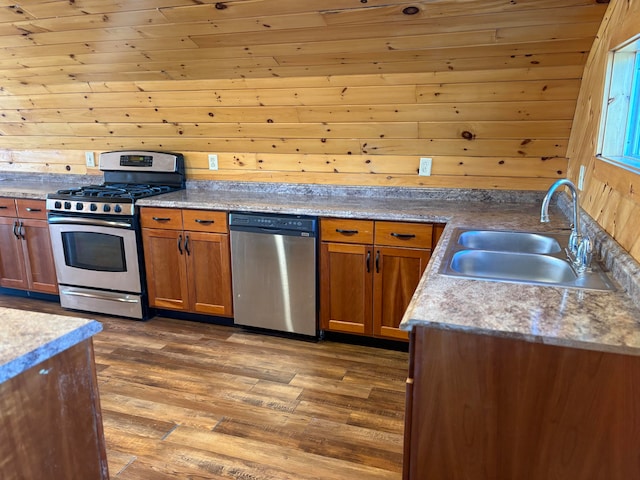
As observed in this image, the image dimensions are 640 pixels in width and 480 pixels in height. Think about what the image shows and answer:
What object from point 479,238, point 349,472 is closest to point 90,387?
point 349,472

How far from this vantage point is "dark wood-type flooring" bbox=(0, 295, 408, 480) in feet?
6.77

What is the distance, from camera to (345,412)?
2.43 m

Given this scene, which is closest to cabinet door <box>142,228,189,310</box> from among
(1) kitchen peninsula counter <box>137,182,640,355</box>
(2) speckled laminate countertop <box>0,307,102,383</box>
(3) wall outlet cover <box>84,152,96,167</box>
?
(3) wall outlet cover <box>84,152,96,167</box>

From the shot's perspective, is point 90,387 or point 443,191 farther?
point 443,191

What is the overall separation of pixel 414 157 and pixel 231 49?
1.36m

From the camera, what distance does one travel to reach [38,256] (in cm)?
383

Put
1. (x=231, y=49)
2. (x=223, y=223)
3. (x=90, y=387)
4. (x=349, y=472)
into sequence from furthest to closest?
(x=223, y=223) < (x=231, y=49) < (x=349, y=472) < (x=90, y=387)

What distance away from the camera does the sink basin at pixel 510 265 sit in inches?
76.8

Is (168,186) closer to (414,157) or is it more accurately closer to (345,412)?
(414,157)

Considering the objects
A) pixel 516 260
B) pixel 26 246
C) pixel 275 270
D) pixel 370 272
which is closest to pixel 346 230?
pixel 370 272

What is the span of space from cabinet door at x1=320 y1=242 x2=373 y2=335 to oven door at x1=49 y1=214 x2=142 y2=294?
4.54ft

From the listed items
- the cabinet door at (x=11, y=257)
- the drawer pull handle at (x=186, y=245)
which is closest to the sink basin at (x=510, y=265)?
the drawer pull handle at (x=186, y=245)

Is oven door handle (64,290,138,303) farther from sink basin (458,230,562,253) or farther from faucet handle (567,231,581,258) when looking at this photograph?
faucet handle (567,231,581,258)

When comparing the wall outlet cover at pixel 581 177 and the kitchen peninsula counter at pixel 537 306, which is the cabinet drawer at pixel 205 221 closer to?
the kitchen peninsula counter at pixel 537 306
